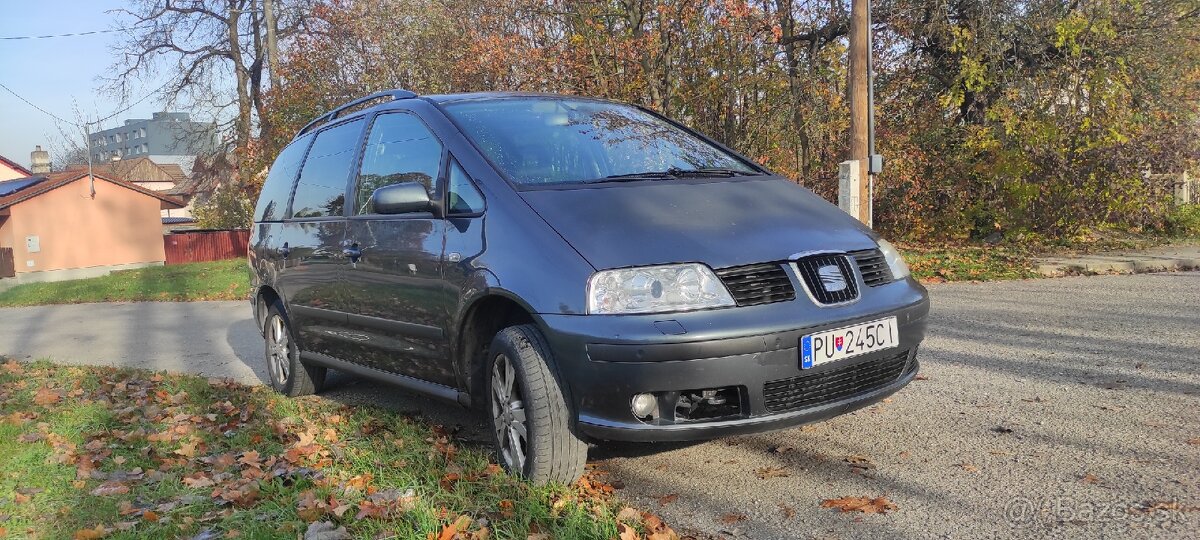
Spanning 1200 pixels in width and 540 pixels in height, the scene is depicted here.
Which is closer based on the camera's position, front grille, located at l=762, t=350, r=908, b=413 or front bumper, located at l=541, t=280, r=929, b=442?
front bumper, located at l=541, t=280, r=929, b=442

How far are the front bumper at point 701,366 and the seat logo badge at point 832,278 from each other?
83 millimetres

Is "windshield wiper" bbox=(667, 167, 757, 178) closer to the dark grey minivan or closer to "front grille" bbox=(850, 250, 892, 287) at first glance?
the dark grey minivan

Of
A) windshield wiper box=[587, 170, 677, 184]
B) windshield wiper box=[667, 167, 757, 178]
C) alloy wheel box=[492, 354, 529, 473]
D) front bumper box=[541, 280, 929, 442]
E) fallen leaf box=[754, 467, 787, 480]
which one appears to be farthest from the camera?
windshield wiper box=[667, 167, 757, 178]

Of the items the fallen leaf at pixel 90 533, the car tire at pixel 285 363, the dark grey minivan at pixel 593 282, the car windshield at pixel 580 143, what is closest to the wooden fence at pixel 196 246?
the car tire at pixel 285 363

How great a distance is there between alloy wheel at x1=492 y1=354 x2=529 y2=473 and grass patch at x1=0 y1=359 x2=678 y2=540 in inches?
3.9

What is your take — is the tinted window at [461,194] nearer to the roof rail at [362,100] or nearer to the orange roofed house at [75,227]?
the roof rail at [362,100]

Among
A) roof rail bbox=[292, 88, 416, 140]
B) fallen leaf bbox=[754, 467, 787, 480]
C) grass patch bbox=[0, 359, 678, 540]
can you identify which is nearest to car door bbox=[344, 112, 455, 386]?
roof rail bbox=[292, 88, 416, 140]

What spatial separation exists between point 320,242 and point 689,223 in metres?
2.39

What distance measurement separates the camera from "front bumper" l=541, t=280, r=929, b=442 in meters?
3.10

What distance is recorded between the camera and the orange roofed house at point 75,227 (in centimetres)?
3834

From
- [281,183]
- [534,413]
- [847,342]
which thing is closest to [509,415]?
[534,413]

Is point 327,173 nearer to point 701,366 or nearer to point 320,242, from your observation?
point 320,242

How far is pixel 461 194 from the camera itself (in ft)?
12.8

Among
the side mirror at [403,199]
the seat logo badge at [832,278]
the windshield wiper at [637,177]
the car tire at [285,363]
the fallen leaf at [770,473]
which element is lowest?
the fallen leaf at [770,473]
